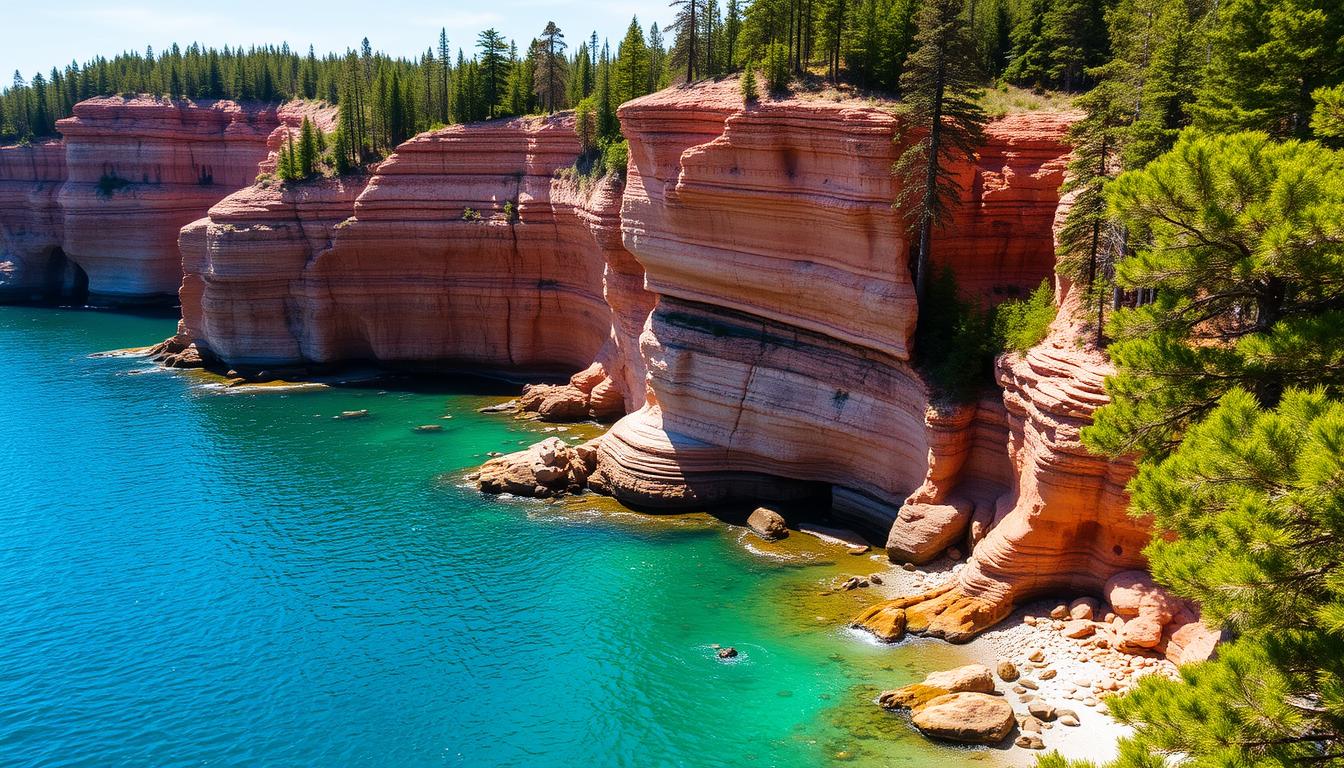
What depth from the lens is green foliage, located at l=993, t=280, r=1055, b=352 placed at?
26.0 meters

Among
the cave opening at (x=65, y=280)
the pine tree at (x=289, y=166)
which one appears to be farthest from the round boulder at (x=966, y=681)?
the cave opening at (x=65, y=280)

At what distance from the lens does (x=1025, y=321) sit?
88.0ft

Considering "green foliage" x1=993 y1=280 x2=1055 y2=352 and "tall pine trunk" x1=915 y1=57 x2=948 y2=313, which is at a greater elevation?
"tall pine trunk" x1=915 y1=57 x2=948 y2=313

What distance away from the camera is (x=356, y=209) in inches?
2080

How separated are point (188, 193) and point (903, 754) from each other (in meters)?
80.5

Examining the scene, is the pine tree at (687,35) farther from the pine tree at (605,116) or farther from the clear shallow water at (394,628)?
the clear shallow water at (394,628)

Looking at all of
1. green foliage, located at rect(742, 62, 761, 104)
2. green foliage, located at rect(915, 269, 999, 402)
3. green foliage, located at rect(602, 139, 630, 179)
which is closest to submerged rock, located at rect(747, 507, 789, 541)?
green foliage, located at rect(915, 269, 999, 402)

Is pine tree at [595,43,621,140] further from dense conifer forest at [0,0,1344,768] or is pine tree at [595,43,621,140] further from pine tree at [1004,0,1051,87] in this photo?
pine tree at [1004,0,1051,87]

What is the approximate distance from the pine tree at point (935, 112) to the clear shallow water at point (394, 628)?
1102cm

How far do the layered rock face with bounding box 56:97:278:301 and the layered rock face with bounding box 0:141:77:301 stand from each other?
394 centimetres

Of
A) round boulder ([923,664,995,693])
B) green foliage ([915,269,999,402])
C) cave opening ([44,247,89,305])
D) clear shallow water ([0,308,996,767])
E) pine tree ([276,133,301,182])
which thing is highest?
pine tree ([276,133,301,182])

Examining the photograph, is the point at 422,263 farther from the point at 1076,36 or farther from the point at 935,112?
the point at 1076,36

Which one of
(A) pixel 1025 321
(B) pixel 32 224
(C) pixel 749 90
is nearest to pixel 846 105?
(C) pixel 749 90

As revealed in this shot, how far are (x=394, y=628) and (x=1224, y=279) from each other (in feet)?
70.4
